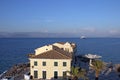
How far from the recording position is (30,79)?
48.4m

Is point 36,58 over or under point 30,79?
over

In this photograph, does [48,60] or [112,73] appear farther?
[112,73]

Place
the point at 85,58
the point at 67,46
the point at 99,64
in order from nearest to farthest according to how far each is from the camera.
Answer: the point at 99,64
the point at 67,46
the point at 85,58

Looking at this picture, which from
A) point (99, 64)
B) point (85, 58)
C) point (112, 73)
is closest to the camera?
point (99, 64)

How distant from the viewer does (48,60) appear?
49.2 m

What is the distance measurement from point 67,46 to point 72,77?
2367 centimetres

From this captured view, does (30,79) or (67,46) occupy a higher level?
(67,46)

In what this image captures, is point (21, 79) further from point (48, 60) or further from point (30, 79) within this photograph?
point (48, 60)

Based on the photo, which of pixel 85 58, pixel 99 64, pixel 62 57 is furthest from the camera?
pixel 85 58

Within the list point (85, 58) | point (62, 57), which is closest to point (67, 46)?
point (85, 58)

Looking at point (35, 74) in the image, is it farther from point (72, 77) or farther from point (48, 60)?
point (72, 77)

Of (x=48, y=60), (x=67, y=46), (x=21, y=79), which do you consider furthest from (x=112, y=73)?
(x=21, y=79)

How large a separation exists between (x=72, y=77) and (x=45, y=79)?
5859mm

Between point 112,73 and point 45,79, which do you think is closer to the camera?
point 45,79
